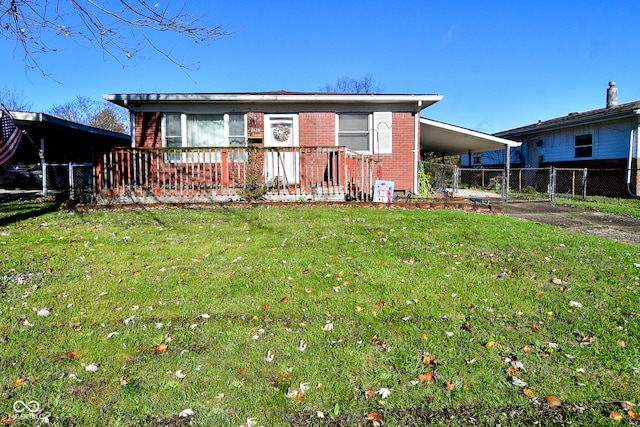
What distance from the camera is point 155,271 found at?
4.92 metres

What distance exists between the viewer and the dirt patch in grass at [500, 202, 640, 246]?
25.5ft

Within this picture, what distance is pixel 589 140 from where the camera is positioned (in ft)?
61.9

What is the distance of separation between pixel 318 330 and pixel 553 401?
1.76 meters

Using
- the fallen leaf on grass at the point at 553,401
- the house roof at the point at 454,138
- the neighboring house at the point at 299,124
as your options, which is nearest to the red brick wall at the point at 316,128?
the neighboring house at the point at 299,124

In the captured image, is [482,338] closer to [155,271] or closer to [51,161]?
[155,271]

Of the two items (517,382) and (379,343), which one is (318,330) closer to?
(379,343)

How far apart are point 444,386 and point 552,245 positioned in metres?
4.48

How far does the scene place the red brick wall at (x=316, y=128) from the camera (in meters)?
13.4

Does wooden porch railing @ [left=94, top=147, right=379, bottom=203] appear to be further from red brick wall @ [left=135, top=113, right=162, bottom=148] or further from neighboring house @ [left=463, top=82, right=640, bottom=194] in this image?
neighboring house @ [left=463, top=82, right=640, bottom=194]

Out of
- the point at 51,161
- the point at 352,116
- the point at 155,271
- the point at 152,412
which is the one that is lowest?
the point at 152,412

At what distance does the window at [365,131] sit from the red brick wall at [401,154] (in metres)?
0.22

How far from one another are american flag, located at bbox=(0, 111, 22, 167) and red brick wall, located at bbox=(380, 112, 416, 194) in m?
11.4

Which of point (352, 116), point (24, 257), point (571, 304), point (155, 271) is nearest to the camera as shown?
point (571, 304)

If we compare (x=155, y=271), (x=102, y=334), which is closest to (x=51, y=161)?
(x=155, y=271)
